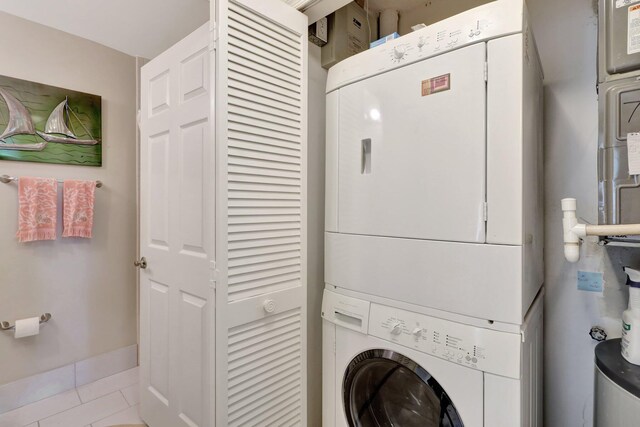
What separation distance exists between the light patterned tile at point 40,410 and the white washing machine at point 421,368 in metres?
1.82

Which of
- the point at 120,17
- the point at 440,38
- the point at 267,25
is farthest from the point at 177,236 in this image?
the point at 120,17

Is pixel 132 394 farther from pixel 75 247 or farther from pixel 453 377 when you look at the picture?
pixel 453 377

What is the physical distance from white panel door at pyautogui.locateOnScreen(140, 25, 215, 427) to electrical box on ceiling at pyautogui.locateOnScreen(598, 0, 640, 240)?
1.42 metres

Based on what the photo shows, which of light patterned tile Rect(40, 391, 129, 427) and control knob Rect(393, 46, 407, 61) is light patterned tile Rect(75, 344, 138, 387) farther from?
control knob Rect(393, 46, 407, 61)

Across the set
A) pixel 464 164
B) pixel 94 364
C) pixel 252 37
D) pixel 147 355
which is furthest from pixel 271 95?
pixel 94 364

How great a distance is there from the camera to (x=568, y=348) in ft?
4.69

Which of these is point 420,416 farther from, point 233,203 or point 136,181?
point 136,181

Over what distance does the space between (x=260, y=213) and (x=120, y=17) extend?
1.68m

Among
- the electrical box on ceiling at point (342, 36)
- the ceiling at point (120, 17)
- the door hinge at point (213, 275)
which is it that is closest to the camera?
the door hinge at point (213, 275)

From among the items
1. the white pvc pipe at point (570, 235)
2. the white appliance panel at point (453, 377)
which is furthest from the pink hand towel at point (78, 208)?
the white pvc pipe at point (570, 235)

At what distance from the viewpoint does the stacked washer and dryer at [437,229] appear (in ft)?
3.08

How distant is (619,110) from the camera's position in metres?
1.04

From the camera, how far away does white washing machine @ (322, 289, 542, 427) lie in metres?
0.93

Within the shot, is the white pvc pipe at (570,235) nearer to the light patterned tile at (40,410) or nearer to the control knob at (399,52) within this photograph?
the control knob at (399,52)
